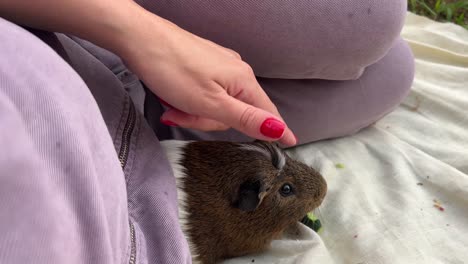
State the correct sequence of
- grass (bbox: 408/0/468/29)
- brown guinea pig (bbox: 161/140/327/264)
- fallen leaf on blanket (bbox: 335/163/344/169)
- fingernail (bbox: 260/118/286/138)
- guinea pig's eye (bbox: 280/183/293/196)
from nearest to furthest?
1. fingernail (bbox: 260/118/286/138)
2. brown guinea pig (bbox: 161/140/327/264)
3. guinea pig's eye (bbox: 280/183/293/196)
4. fallen leaf on blanket (bbox: 335/163/344/169)
5. grass (bbox: 408/0/468/29)

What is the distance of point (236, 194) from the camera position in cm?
129

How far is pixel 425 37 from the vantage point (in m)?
2.05

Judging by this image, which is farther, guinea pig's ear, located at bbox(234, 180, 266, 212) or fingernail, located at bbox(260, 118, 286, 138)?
guinea pig's ear, located at bbox(234, 180, 266, 212)

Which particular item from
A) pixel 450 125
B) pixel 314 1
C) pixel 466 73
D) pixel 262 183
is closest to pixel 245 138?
pixel 262 183

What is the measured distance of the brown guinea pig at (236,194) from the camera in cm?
127

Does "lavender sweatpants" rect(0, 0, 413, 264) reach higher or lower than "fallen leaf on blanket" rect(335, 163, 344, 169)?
higher

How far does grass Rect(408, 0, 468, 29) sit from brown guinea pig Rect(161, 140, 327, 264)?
4.33 ft

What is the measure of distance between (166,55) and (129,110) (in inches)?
6.5

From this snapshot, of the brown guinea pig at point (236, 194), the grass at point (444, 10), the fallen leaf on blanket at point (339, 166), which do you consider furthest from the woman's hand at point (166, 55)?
the grass at point (444, 10)

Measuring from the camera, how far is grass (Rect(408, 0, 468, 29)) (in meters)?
2.26

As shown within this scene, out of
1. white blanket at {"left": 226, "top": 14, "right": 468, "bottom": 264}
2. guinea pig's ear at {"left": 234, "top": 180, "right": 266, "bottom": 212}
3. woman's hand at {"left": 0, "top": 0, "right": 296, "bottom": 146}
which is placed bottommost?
Result: white blanket at {"left": 226, "top": 14, "right": 468, "bottom": 264}

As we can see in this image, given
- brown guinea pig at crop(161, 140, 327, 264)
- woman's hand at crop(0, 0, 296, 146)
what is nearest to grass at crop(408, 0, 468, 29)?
brown guinea pig at crop(161, 140, 327, 264)

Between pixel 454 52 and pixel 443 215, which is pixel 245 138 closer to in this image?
pixel 443 215

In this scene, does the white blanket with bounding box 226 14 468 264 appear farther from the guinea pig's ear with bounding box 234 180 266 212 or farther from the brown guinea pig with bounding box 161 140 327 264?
the guinea pig's ear with bounding box 234 180 266 212
